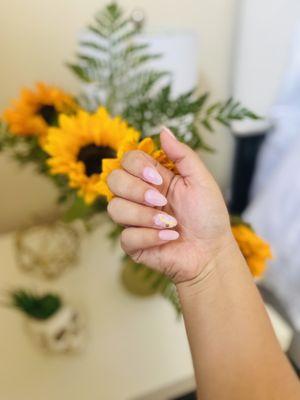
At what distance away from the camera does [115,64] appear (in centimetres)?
57

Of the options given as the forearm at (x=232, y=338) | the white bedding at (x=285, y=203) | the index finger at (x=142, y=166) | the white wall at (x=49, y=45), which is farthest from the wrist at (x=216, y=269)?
the white wall at (x=49, y=45)

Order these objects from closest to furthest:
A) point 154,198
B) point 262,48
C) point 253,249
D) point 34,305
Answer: point 154,198 < point 253,249 < point 34,305 < point 262,48

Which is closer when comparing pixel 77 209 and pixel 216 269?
pixel 216 269

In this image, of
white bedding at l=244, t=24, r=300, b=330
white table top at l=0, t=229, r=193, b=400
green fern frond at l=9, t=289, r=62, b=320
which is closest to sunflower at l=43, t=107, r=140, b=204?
green fern frond at l=9, t=289, r=62, b=320

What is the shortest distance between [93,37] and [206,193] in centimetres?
49

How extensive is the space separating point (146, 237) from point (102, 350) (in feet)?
1.34

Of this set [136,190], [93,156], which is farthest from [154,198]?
[93,156]

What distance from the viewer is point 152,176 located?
38 cm

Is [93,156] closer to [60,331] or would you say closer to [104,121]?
[104,121]

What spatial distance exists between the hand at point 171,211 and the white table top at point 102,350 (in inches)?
12.6

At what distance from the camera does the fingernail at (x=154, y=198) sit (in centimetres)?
38

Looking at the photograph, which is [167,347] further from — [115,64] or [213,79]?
[213,79]

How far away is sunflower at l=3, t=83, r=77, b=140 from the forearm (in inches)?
→ 12.0

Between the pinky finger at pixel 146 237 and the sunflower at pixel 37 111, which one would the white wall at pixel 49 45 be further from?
the pinky finger at pixel 146 237
